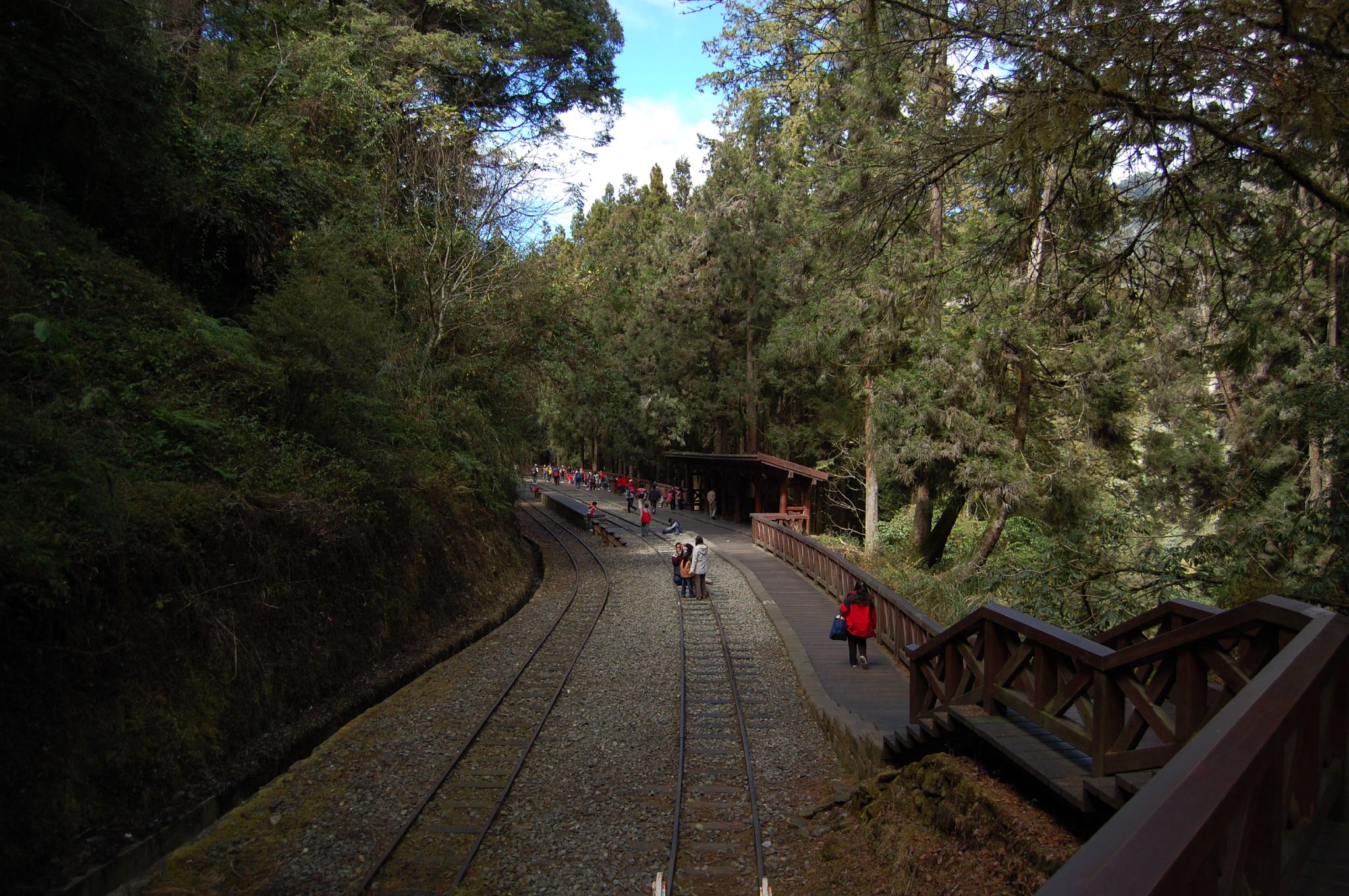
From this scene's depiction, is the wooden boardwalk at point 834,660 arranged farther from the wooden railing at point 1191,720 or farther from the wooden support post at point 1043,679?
the wooden support post at point 1043,679

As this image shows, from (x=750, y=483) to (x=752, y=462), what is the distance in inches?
276

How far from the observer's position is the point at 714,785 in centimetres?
790

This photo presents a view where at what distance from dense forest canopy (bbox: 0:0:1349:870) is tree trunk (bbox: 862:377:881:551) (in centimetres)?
17

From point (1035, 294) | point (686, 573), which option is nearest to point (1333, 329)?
point (1035, 294)

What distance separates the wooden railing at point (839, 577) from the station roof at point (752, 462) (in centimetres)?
149

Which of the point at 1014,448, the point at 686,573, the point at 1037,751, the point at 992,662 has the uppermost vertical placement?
the point at 1014,448

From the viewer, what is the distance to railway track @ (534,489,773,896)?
625cm

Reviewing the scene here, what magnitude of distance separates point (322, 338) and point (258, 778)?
6505 mm

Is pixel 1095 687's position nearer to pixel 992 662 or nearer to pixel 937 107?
pixel 992 662

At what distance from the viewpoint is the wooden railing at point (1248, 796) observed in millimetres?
1735

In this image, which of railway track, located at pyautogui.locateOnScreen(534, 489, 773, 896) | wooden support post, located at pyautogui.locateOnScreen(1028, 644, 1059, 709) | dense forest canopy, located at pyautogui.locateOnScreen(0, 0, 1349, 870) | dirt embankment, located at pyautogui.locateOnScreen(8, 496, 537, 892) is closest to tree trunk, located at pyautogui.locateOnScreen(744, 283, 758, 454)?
dense forest canopy, located at pyautogui.locateOnScreen(0, 0, 1349, 870)

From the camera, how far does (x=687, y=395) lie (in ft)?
127

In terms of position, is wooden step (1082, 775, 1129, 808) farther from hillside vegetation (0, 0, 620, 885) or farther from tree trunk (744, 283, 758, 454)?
tree trunk (744, 283, 758, 454)

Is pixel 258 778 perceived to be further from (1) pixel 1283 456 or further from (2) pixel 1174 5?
(1) pixel 1283 456
